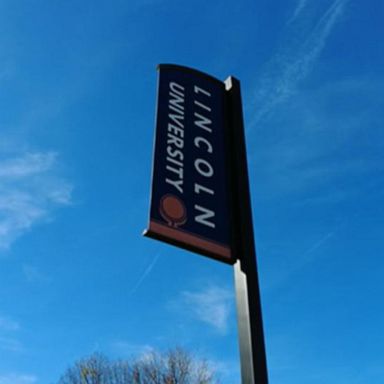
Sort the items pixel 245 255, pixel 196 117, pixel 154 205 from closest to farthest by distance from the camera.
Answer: pixel 154 205 < pixel 245 255 < pixel 196 117

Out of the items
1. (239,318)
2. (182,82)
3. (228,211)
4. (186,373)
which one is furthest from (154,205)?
(186,373)

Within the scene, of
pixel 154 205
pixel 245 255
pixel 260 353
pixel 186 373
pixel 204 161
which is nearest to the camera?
pixel 260 353

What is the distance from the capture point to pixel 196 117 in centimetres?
477

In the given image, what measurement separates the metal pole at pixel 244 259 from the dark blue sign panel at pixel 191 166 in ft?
0.37

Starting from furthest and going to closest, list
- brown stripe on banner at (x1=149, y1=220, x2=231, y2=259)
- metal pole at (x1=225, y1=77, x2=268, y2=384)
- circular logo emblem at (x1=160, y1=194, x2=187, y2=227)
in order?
circular logo emblem at (x1=160, y1=194, x2=187, y2=227)
brown stripe on banner at (x1=149, y1=220, x2=231, y2=259)
metal pole at (x1=225, y1=77, x2=268, y2=384)

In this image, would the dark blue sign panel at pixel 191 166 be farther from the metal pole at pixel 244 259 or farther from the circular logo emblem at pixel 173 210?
the metal pole at pixel 244 259

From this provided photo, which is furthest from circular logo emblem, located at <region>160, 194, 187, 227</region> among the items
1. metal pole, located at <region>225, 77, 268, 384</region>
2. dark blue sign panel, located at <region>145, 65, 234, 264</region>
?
metal pole, located at <region>225, 77, 268, 384</region>

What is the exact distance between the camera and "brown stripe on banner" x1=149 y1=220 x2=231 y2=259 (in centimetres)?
370

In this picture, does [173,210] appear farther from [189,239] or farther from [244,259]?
[244,259]

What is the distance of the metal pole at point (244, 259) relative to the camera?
346 cm

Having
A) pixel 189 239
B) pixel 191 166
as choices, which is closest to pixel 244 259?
pixel 189 239

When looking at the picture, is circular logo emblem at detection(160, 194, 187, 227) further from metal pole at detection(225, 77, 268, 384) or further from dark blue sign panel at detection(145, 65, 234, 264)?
metal pole at detection(225, 77, 268, 384)

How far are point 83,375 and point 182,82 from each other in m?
23.3

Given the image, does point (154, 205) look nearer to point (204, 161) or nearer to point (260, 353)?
point (204, 161)
